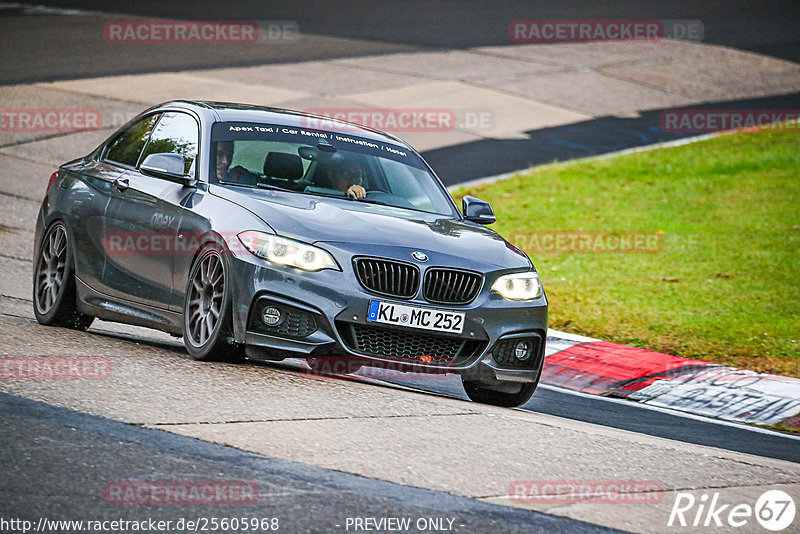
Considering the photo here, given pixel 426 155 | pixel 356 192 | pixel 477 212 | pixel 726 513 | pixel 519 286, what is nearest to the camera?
pixel 726 513

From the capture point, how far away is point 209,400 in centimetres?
651

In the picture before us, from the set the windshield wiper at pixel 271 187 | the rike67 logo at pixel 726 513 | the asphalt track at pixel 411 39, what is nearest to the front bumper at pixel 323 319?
the windshield wiper at pixel 271 187

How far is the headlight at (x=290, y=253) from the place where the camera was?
7.21 meters

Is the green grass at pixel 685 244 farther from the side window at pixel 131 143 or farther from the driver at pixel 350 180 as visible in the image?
the side window at pixel 131 143

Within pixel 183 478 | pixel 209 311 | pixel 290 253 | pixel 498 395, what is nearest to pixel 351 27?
pixel 498 395

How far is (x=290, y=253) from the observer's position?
23.7 ft

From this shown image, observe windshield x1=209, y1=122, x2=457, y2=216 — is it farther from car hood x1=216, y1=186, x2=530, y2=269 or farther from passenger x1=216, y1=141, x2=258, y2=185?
car hood x1=216, y1=186, x2=530, y2=269

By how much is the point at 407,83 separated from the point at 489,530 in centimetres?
1970

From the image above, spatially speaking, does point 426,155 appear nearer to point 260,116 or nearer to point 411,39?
point 411,39

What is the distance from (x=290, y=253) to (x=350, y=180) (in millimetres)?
1419

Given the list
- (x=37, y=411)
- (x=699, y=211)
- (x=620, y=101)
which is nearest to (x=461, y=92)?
(x=620, y=101)

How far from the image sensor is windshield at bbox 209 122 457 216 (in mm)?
8297

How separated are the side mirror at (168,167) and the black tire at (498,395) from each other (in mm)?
2221

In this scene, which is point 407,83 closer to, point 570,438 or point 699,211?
point 699,211
